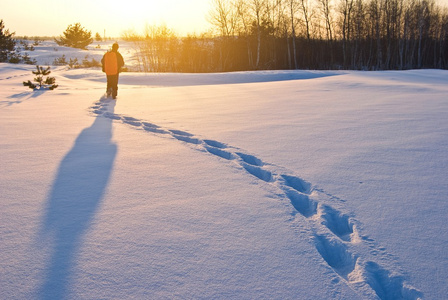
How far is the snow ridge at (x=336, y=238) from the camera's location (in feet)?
4.50

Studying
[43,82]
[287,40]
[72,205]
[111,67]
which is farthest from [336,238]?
[287,40]

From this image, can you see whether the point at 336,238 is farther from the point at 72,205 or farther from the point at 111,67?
the point at 111,67

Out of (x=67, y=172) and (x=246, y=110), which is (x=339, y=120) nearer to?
(x=246, y=110)

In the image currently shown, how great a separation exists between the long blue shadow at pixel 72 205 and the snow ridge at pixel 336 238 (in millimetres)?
1192

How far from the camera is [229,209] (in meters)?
2.03

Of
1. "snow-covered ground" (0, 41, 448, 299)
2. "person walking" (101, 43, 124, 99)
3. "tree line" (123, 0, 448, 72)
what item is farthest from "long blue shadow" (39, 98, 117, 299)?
"tree line" (123, 0, 448, 72)

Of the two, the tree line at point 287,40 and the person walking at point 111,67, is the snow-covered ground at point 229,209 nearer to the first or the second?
the person walking at point 111,67

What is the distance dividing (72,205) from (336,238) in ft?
5.53

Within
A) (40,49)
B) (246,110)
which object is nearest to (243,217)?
(246,110)

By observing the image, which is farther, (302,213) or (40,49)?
(40,49)

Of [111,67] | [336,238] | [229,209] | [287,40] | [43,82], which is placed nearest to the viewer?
[336,238]

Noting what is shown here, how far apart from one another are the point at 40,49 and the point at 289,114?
1201 inches

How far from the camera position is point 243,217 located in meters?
1.93

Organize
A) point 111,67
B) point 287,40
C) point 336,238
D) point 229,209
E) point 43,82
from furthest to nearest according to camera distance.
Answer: point 287,40, point 43,82, point 111,67, point 229,209, point 336,238
